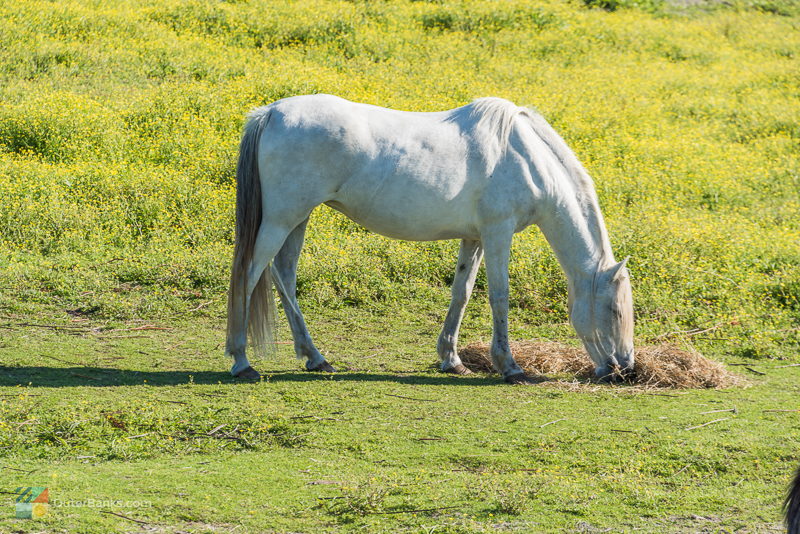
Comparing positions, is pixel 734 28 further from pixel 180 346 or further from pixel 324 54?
pixel 180 346

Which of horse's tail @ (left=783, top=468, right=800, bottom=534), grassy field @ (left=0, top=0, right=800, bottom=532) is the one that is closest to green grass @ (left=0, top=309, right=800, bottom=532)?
grassy field @ (left=0, top=0, right=800, bottom=532)

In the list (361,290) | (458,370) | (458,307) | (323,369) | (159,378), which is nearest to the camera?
(159,378)

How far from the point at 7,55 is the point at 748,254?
1126 cm

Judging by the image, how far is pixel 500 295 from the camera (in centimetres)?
719

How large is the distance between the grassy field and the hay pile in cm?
29

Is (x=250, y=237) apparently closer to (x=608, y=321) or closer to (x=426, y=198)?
(x=426, y=198)

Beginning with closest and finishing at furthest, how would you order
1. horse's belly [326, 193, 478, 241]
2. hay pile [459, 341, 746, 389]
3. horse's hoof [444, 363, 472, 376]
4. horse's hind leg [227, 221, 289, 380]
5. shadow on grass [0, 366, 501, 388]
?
shadow on grass [0, 366, 501, 388]
horse's hind leg [227, 221, 289, 380]
horse's belly [326, 193, 478, 241]
hay pile [459, 341, 746, 389]
horse's hoof [444, 363, 472, 376]

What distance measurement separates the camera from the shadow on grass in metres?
6.45

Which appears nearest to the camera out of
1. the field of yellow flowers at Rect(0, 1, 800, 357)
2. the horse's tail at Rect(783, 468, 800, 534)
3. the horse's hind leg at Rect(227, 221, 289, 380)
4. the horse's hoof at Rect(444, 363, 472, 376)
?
the horse's tail at Rect(783, 468, 800, 534)

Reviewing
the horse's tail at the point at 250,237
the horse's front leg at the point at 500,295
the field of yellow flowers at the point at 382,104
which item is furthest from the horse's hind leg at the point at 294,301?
the field of yellow flowers at the point at 382,104

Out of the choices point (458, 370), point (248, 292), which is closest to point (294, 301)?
point (248, 292)

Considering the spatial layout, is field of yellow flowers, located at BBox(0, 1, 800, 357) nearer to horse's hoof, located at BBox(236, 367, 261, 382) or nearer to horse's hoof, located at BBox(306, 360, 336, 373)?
horse's hoof, located at BBox(306, 360, 336, 373)

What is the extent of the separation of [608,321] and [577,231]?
2.42ft

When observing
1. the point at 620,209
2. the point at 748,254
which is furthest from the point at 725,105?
the point at 748,254
